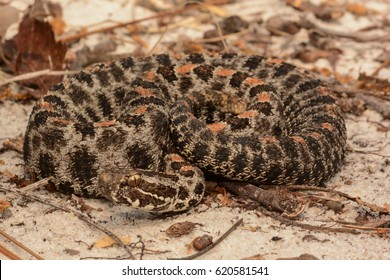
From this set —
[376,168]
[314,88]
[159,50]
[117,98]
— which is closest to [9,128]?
[117,98]

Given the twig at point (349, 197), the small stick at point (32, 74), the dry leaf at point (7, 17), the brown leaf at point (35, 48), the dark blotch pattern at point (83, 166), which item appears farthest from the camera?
the dry leaf at point (7, 17)

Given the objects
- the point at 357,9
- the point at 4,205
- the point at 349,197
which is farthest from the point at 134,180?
the point at 357,9

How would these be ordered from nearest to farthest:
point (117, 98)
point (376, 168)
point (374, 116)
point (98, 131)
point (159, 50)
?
1. point (98, 131)
2. point (376, 168)
3. point (117, 98)
4. point (374, 116)
5. point (159, 50)

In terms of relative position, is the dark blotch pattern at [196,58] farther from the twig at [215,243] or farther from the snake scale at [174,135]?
the twig at [215,243]

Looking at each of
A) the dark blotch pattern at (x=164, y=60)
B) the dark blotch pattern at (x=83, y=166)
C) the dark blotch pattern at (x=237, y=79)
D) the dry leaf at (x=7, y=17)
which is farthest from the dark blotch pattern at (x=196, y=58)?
the dry leaf at (x=7, y=17)

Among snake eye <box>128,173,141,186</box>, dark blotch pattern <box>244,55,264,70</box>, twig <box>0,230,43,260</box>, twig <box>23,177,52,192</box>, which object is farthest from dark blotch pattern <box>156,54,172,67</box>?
twig <box>0,230,43,260</box>

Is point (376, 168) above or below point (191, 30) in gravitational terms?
below

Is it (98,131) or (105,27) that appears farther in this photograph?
(105,27)

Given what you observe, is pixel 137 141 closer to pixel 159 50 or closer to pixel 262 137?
pixel 262 137
